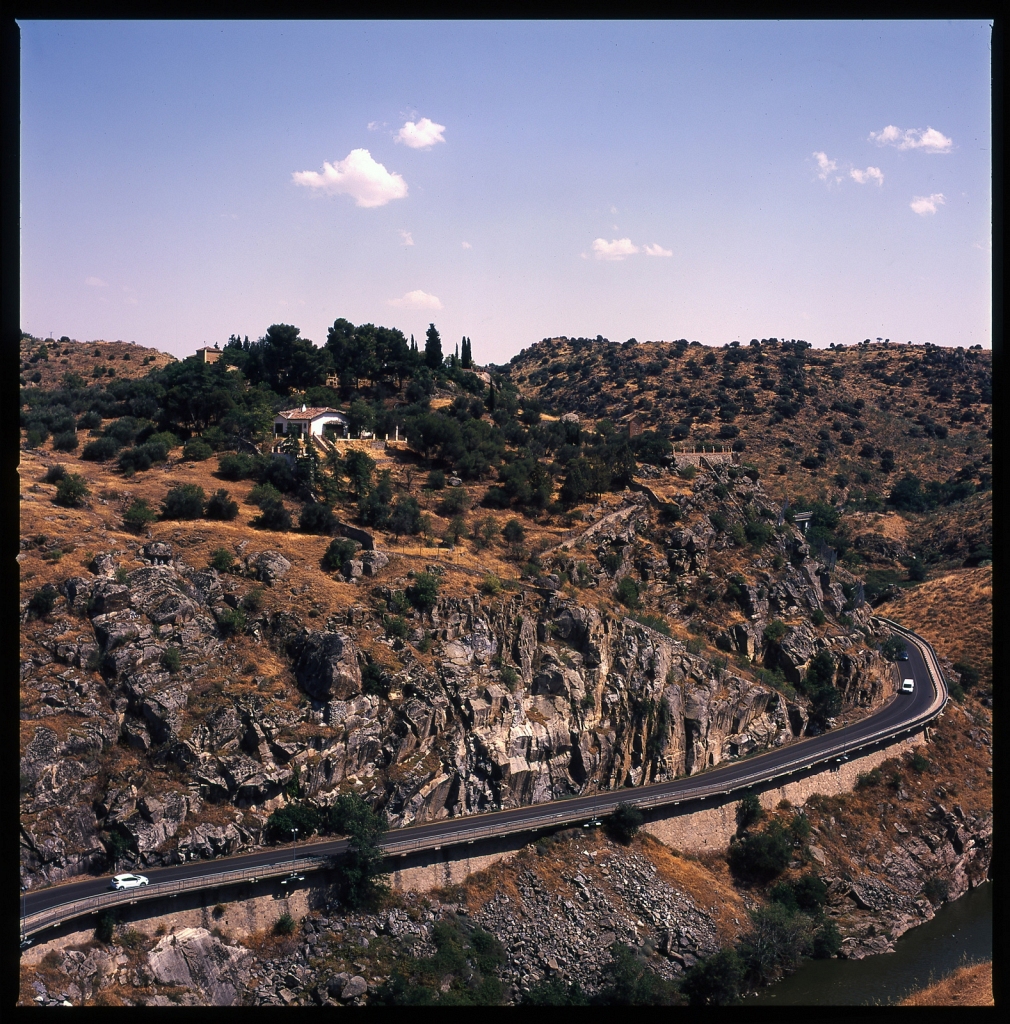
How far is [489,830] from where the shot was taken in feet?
54.2

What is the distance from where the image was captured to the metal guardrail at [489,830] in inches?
517

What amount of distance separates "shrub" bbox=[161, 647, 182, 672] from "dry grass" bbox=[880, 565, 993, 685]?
21.6 meters

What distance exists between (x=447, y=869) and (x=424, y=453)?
46.8 feet

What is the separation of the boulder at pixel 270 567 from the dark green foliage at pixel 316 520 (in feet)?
6.87

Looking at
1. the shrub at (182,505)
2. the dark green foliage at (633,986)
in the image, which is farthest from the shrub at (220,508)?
the dark green foliage at (633,986)

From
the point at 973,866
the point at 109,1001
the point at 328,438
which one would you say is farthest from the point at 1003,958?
the point at 328,438

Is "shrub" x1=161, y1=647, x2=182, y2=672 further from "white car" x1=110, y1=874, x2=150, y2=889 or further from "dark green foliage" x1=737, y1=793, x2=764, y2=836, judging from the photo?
"dark green foliage" x1=737, y1=793, x2=764, y2=836

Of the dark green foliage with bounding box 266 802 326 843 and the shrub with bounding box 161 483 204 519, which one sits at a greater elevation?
the shrub with bounding box 161 483 204 519

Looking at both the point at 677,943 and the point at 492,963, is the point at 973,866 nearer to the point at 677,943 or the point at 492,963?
the point at 677,943

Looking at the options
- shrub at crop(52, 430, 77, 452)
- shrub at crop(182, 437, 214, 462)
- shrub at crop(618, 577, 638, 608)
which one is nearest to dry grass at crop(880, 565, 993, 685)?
shrub at crop(618, 577, 638, 608)

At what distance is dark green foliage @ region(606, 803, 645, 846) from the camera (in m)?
17.4

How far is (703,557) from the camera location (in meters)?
25.7

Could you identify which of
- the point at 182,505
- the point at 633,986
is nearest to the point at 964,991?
the point at 633,986

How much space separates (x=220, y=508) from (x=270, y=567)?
2695 millimetres
